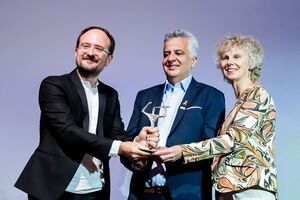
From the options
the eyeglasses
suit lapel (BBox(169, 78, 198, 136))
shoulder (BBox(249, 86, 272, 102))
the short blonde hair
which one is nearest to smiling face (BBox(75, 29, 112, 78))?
the eyeglasses

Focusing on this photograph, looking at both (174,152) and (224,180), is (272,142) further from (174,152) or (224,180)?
(174,152)

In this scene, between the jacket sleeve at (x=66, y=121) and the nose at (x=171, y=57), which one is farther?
the nose at (x=171, y=57)

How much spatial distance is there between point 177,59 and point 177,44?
0.07 m

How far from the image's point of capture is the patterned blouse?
147 cm

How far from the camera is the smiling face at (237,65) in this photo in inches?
64.3

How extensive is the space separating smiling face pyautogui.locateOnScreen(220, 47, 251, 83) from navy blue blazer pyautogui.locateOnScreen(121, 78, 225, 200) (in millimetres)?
156

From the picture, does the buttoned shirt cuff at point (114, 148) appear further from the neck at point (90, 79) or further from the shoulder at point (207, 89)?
the shoulder at point (207, 89)

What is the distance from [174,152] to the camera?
1.56 m

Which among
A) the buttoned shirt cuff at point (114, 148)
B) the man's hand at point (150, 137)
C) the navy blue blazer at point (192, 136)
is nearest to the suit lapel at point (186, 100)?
the navy blue blazer at point (192, 136)

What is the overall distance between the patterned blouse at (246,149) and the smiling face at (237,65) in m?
0.10

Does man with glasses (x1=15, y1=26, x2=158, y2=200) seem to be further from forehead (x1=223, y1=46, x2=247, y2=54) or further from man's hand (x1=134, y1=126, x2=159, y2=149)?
forehead (x1=223, y1=46, x2=247, y2=54)

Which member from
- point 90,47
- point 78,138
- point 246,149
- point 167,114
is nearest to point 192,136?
point 167,114

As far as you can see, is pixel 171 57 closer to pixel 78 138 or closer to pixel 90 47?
pixel 90 47

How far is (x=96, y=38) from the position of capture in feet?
5.74
